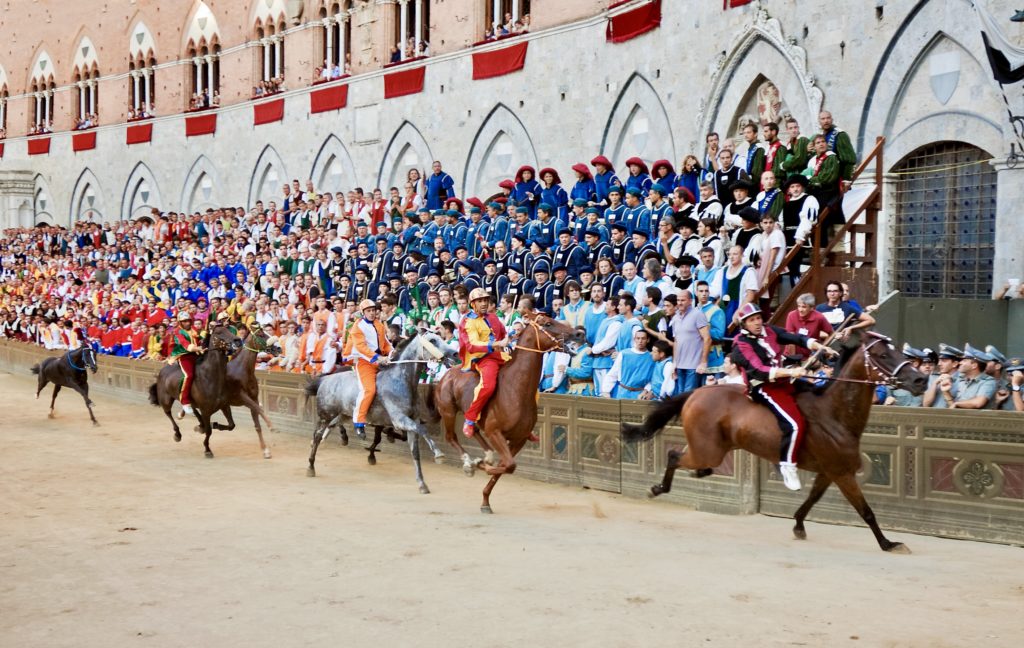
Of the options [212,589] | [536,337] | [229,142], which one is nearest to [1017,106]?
[536,337]

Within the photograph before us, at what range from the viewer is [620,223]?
1641 cm

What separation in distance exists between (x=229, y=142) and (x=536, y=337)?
107 ft

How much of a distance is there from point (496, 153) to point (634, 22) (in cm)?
679

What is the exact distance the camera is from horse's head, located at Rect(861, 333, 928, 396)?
8930 millimetres

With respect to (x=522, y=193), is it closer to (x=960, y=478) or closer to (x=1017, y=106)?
(x=1017, y=106)

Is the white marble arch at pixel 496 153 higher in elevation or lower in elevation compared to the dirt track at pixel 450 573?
higher

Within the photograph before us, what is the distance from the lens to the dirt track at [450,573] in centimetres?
701

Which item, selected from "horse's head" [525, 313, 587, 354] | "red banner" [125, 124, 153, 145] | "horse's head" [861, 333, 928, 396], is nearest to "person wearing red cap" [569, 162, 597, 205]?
"horse's head" [525, 313, 587, 354]

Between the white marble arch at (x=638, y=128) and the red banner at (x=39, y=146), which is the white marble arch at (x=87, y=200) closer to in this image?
the red banner at (x=39, y=146)

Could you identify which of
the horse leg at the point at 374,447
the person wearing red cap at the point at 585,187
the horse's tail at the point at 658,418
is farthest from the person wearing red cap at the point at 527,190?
the horse's tail at the point at 658,418

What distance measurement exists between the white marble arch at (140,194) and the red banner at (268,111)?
8431 mm

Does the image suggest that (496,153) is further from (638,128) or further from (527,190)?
(527,190)

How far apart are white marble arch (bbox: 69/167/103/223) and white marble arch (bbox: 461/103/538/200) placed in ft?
83.8

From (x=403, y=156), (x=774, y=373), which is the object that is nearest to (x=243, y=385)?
(x=774, y=373)
